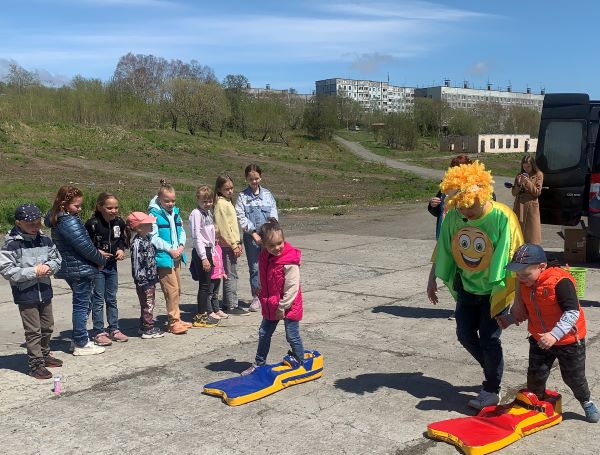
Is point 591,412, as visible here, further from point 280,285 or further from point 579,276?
point 579,276

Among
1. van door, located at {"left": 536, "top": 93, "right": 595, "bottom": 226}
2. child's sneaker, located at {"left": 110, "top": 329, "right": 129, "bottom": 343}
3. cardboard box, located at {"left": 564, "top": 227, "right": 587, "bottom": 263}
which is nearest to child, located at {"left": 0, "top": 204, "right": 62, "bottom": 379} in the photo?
child's sneaker, located at {"left": 110, "top": 329, "right": 129, "bottom": 343}

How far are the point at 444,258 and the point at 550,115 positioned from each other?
786 cm

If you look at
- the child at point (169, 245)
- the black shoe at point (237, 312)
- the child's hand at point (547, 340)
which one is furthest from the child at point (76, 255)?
the child's hand at point (547, 340)

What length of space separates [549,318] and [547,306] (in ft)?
0.29

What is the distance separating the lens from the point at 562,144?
1180 centimetres

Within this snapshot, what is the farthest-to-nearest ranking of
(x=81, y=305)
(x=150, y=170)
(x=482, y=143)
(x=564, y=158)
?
(x=482, y=143)
(x=150, y=170)
(x=564, y=158)
(x=81, y=305)

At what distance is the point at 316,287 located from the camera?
993 centimetres

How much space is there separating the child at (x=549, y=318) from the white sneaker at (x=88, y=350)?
3861mm

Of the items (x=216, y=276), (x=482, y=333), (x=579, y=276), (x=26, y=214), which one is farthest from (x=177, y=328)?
(x=579, y=276)

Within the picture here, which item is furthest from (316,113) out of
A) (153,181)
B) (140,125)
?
(153,181)

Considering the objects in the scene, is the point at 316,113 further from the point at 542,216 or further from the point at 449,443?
the point at 449,443

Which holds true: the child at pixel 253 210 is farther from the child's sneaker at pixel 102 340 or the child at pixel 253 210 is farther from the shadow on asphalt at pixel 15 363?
the shadow on asphalt at pixel 15 363

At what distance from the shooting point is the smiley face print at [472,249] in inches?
192

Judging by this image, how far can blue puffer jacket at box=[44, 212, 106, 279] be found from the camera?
633cm
